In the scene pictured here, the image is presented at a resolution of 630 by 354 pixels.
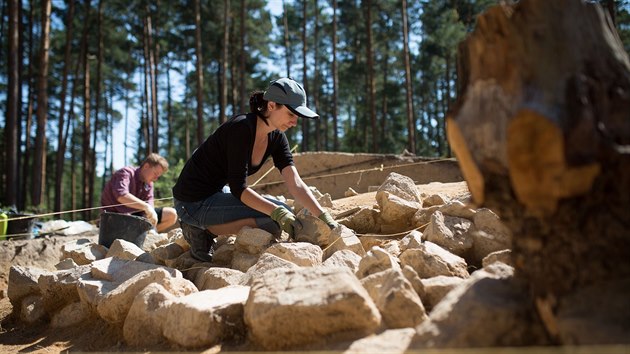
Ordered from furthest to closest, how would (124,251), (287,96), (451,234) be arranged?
(124,251)
(287,96)
(451,234)

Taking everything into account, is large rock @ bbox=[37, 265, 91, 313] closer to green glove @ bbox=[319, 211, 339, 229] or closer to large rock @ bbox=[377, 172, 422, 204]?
green glove @ bbox=[319, 211, 339, 229]

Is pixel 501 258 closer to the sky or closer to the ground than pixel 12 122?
closer to the ground

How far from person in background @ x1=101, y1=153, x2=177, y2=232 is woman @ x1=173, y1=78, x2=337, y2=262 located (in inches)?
55.7

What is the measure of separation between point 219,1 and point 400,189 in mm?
16158

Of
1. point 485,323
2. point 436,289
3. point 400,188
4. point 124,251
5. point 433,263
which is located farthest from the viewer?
point 400,188

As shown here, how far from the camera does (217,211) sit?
11.9 feet

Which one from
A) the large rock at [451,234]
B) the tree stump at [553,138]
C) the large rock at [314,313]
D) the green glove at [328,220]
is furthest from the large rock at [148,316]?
the tree stump at [553,138]

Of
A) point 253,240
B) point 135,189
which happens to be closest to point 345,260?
point 253,240

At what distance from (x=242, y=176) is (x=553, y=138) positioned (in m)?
2.27

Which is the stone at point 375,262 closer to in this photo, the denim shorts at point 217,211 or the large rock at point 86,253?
the denim shorts at point 217,211

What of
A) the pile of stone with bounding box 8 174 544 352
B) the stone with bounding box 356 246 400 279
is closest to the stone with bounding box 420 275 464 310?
the pile of stone with bounding box 8 174 544 352

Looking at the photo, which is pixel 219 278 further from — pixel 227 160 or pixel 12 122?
pixel 12 122

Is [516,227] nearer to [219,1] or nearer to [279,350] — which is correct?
[279,350]

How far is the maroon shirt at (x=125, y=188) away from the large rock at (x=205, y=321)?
307 cm
